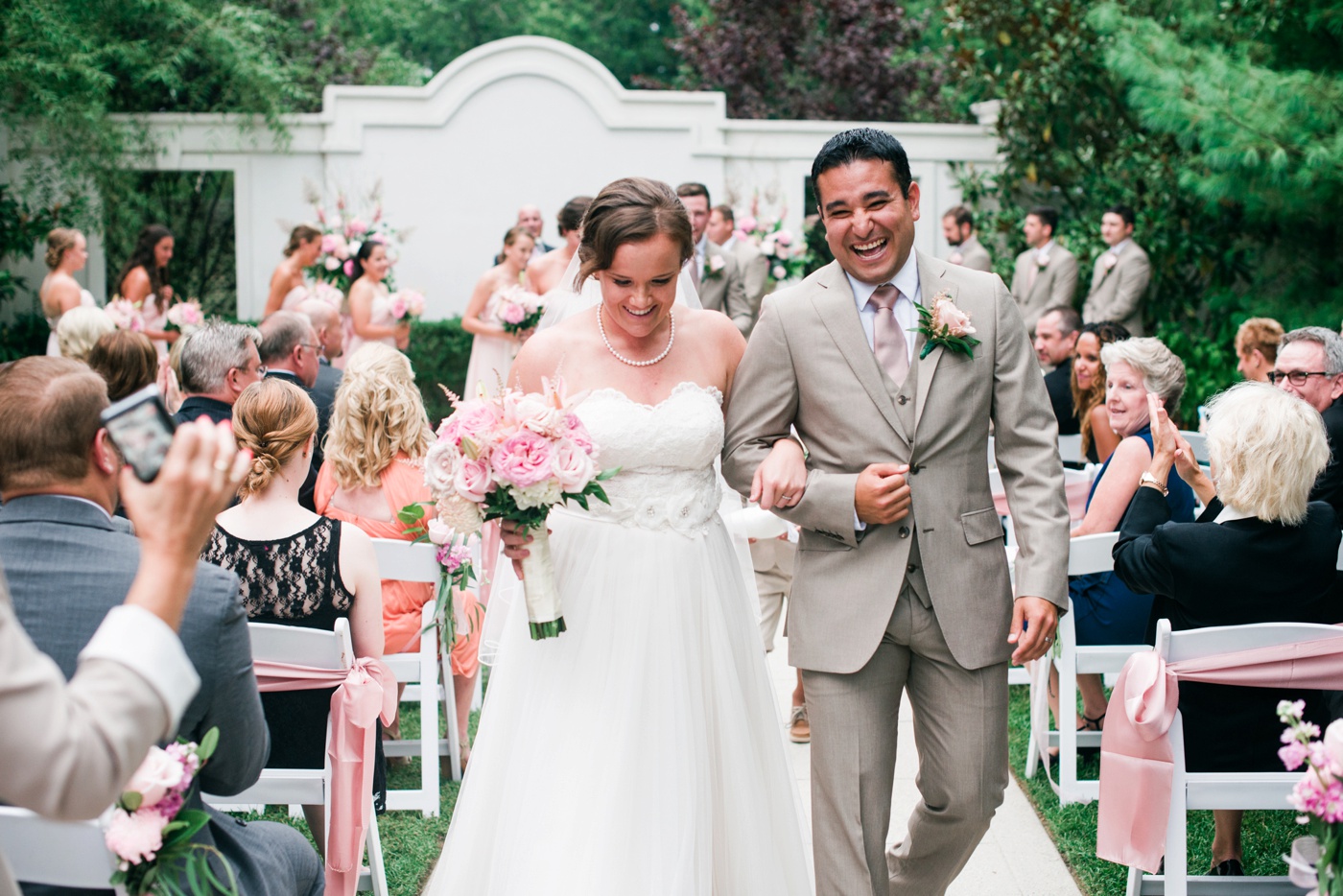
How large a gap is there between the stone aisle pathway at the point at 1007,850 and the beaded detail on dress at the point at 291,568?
5.16 ft

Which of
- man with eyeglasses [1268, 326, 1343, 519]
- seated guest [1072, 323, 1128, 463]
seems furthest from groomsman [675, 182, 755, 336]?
man with eyeglasses [1268, 326, 1343, 519]

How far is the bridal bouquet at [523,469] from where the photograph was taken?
3312 mm

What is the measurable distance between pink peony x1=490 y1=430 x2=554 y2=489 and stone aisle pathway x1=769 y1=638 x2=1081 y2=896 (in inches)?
49.5

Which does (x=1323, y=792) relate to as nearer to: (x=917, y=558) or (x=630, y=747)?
(x=917, y=558)

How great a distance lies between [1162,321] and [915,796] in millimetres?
8985

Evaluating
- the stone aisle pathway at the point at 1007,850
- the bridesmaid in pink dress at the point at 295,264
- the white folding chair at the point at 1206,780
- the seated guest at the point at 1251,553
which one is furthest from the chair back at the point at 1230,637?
the bridesmaid in pink dress at the point at 295,264

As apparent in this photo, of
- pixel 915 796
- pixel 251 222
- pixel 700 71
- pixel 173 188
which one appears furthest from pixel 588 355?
pixel 700 71

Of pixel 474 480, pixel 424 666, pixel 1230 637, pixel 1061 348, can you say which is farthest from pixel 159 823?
pixel 1061 348

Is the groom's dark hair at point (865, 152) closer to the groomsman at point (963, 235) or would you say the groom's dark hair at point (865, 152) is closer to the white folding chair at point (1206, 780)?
the white folding chair at point (1206, 780)

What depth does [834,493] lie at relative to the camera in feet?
11.0

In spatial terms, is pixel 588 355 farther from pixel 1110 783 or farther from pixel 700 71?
pixel 700 71

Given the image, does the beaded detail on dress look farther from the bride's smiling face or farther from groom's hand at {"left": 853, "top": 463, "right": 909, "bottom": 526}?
groom's hand at {"left": 853, "top": 463, "right": 909, "bottom": 526}

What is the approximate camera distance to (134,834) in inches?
94.0

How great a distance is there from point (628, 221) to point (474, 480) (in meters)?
0.87
